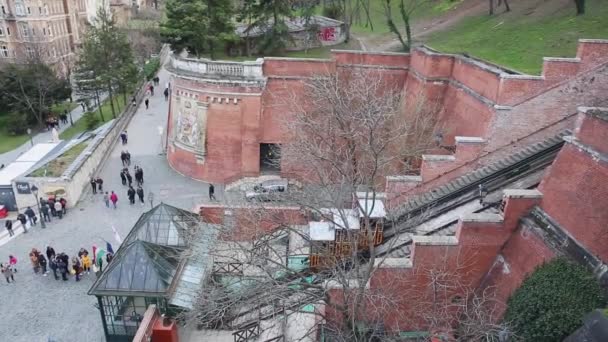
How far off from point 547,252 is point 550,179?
1.70 m

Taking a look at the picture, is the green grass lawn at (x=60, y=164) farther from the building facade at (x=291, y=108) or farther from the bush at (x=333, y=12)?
the bush at (x=333, y=12)

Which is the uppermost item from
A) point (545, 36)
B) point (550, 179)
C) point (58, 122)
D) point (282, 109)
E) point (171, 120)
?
point (545, 36)

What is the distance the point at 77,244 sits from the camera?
1808 centimetres

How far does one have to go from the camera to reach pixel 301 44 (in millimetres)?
29719

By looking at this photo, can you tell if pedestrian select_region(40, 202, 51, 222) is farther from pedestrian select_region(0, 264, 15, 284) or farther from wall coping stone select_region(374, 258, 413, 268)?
wall coping stone select_region(374, 258, 413, 268)

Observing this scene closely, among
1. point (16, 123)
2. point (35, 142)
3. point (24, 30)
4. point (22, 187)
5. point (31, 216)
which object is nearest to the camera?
point (31, 216)

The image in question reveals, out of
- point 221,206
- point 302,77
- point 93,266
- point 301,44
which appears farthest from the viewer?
point 301,44

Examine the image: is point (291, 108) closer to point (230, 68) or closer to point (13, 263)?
point (230, 68)

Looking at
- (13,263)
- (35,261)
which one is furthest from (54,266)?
(13,263)

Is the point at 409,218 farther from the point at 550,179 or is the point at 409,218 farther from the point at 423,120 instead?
the point at 423,120

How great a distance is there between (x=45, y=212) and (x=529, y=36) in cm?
2372

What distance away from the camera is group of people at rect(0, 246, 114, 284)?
1553cm

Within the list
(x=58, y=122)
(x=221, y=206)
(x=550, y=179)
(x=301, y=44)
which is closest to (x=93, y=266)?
(x=221, y=206)

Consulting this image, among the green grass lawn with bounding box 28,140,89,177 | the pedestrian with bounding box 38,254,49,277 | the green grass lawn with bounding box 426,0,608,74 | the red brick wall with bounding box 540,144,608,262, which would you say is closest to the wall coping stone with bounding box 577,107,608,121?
the red brick wall with bounding box 540,144,608,262
